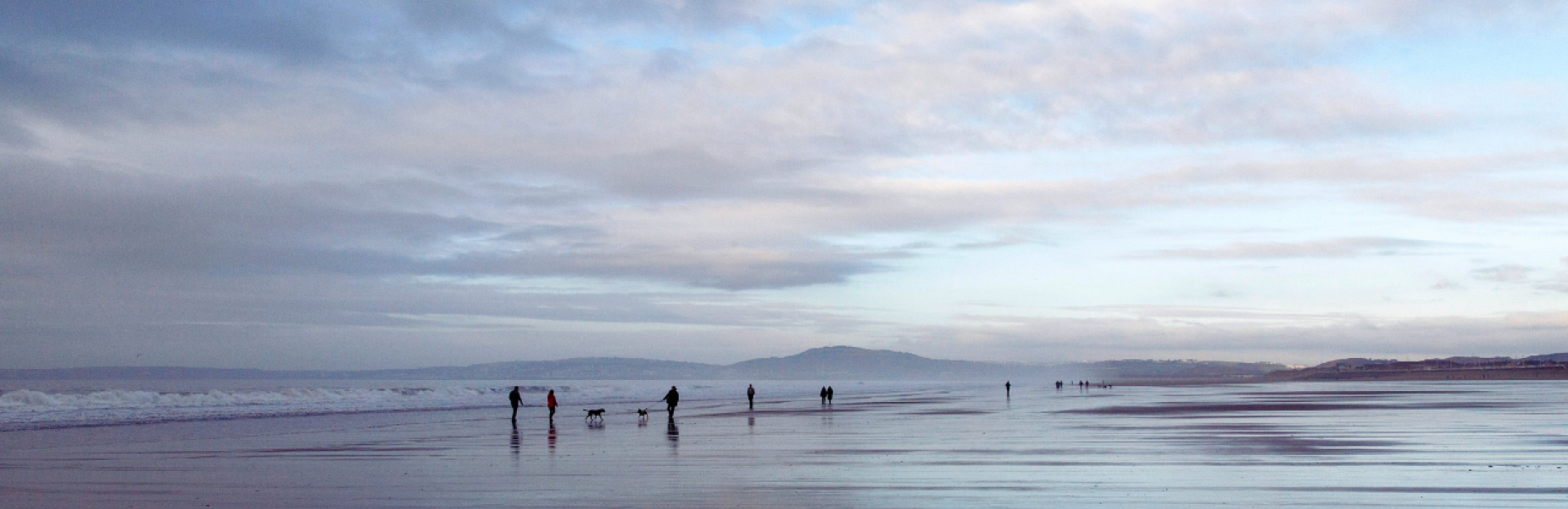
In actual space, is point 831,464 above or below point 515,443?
above

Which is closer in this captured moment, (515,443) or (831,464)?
(831,464)

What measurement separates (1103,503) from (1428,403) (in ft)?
113

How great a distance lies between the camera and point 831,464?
680 inches

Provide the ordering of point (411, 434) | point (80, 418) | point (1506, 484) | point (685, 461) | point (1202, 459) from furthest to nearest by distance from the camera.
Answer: point (80, 418) → point (411, 434) → point (685, 461) → point (1202, 459) → point (1506, 484)

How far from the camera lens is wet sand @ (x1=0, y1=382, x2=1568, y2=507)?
1280cm

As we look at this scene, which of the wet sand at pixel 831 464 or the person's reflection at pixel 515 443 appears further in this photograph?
the person's reflection at pixel 515 443

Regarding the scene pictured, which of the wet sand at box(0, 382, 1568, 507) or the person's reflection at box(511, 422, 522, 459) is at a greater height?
the wet sand at box(0, 382, 1568, 507)

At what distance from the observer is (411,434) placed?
28.2 m

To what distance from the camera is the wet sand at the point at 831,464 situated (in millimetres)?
12797

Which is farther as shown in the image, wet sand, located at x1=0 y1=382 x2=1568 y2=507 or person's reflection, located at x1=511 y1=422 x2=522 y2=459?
person's reflection, located at x1=511 y1=422 x2=522 y2=459

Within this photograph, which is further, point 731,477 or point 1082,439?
point 1082,439

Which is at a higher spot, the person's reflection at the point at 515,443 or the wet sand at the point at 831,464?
the wet sand at the point at 831,464

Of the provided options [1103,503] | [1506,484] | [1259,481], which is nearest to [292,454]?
[1103,503]

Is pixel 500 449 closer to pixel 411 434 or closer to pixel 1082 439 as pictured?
pixel 411 434
